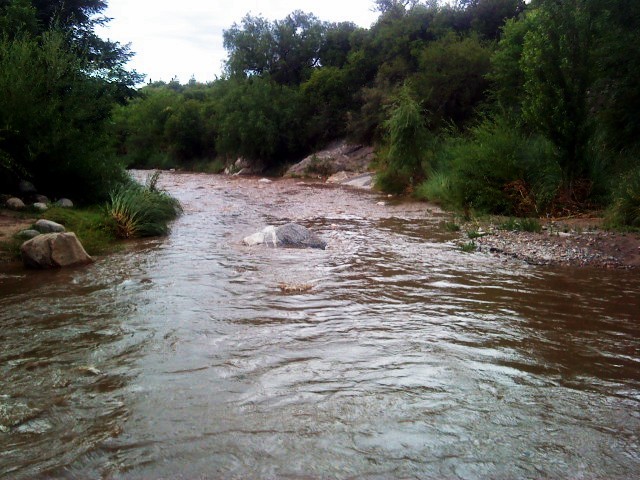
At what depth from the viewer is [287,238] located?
1160 centimetres

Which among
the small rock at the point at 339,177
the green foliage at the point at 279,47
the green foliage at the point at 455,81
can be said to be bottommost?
the small rock at the point at 339,177

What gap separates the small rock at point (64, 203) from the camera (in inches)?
522

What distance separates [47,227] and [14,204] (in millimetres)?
2057

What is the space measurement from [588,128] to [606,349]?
10.2m

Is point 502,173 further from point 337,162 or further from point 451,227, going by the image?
point 337,162

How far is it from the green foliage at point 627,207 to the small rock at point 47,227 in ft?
36.6

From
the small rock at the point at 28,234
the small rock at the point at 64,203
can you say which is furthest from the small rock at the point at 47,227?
the small rock at the point at 64,203

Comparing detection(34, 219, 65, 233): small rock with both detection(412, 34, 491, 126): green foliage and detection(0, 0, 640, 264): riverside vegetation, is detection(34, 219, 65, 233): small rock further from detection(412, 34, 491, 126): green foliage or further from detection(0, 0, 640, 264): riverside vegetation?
detection(412, 34, 491, 126): green foliage

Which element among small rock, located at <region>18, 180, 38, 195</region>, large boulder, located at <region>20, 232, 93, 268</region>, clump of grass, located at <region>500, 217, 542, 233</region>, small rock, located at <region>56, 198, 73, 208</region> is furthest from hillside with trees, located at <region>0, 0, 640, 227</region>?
large boulder, located at <region>20, 232, 93, 268</region>

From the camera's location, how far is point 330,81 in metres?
41.9

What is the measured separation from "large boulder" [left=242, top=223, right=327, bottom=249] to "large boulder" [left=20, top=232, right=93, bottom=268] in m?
3.46

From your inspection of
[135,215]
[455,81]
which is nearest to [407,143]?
[455,81]

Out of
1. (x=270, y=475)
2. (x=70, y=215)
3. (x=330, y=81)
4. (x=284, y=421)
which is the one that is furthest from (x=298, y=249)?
(x=330, y=81)

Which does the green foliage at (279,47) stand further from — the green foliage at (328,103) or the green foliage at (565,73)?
the green foliage at (565,73)
